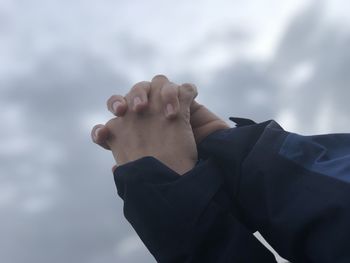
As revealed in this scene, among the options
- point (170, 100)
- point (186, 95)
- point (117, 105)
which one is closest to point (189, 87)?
point (186, 95)

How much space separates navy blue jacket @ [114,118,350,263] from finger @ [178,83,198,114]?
241 millimetres

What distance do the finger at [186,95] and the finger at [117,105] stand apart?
0.19 metres

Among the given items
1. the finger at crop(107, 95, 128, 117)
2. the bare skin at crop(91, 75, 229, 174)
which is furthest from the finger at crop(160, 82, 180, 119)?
the finger at crop(107, 95, 128, 117)

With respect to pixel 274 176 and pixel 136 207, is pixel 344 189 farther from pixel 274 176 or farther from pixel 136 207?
pixel 136 207

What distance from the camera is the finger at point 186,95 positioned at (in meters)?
1.74

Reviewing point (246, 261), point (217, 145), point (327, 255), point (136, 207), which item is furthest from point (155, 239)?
point (327, 255)

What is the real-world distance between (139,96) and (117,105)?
0.07 meters

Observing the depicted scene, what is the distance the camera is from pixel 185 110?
68.3 inches

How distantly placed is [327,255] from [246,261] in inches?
10.0

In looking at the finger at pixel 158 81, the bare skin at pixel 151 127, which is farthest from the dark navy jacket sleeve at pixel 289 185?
the finger at pixel 158 81

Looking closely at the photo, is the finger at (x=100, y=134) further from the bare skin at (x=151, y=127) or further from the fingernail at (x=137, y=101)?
the fingernail at (x=137, y=101)

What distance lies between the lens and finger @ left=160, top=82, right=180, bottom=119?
1.66 meters

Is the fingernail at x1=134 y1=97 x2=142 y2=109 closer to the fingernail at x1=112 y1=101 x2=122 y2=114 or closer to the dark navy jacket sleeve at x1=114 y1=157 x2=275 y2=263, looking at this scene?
the fingernail at x1=112 y1=101 x2=122 y2=114

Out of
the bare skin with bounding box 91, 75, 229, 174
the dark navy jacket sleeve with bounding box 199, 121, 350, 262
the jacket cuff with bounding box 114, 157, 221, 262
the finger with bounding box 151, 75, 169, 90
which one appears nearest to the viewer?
the dark navy jacket sleeve with bounding box 199, 121, 350, 262
